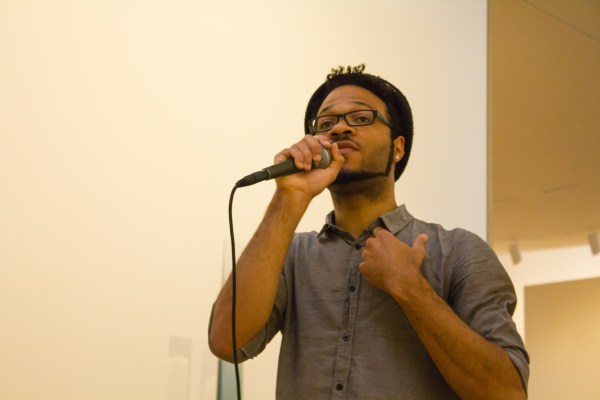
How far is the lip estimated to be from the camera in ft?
4.59

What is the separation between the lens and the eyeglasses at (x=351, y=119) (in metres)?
1.45

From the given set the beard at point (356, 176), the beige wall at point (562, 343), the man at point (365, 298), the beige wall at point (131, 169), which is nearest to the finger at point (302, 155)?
the man at point (365, 298)

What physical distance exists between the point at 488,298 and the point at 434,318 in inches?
5.4

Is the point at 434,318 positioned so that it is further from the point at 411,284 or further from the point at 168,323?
the point at 168,323

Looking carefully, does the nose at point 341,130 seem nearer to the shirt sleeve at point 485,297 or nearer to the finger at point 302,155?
the finger at point 302,155

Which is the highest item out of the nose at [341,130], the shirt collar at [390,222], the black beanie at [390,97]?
the black beanie at [390,97]

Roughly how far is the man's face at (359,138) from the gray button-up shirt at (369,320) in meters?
0.11

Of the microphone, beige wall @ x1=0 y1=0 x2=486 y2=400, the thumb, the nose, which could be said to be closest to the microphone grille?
the microphone

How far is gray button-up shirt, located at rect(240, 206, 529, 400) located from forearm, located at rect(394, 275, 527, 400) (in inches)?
1.5

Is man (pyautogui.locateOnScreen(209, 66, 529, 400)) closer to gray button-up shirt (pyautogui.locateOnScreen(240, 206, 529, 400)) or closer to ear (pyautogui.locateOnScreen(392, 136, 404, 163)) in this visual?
gray button-up shirt (pyautogui.locateOnScreen(240, 206, 529, 400))

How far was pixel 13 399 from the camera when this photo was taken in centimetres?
154

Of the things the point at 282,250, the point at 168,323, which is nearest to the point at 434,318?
the point at 282,250

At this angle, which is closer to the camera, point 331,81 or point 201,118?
point 331,81

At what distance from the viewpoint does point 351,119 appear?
4.77ft
